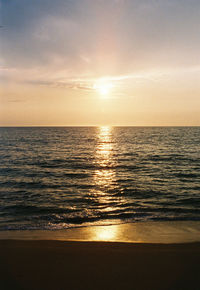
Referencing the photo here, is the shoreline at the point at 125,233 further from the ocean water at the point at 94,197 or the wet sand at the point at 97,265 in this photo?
the wet sand at the point at 97,265

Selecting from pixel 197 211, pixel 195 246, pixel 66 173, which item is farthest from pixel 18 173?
pixel 195 246

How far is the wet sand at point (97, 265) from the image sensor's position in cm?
475

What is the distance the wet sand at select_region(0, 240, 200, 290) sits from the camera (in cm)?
475

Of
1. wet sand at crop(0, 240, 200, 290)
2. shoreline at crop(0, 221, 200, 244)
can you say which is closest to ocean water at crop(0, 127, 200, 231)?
shoreline at crop(0, 221, 200, 244)

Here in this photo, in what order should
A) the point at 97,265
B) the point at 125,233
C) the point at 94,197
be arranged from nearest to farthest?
the point at 97,265 < the point at 125,233 < the point at 94,197

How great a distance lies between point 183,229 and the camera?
8.72 metres

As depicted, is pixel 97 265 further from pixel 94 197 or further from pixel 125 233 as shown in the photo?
pixel 94 197

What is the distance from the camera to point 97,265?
5.44m

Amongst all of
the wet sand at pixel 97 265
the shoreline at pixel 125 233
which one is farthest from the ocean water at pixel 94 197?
the wet sand at pixel 97 265

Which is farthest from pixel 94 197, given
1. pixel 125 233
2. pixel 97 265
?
pixel 97 265

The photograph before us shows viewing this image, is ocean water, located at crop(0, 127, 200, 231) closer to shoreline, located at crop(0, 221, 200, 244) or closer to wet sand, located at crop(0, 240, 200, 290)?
shoreline, located at crop(0, 221, 200, 244)

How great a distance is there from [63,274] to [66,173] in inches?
635

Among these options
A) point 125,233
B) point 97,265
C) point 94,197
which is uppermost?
point 97,265

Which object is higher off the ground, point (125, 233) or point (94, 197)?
point (125, 233)
